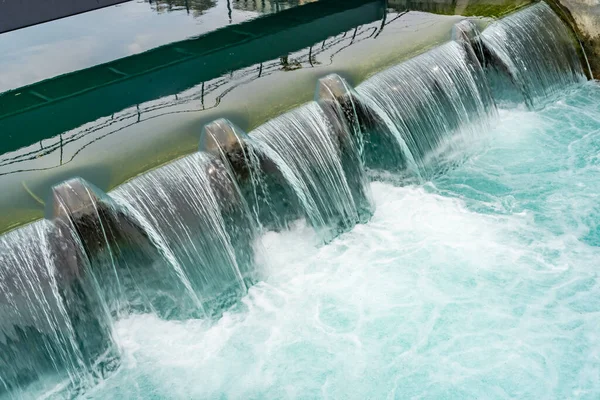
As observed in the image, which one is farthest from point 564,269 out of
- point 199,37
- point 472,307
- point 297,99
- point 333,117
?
point 199,37

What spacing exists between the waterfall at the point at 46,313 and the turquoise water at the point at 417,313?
13.5 inches

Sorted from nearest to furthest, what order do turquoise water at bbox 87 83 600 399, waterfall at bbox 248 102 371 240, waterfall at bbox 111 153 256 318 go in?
turquoise water at bbox 87 83 600 399 < waterfall at bbox 111 153 256 318 < waterfall at bbox 248 102 371 240

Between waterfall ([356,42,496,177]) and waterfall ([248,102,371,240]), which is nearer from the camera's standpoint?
waterfall ([248,102,371,240])

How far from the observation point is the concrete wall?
420 inches

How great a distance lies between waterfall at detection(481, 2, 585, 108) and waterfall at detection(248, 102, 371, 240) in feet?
11.1

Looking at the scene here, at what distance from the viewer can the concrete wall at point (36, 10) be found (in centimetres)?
1066

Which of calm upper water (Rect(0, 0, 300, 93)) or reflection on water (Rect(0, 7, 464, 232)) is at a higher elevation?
calm upper water (Rect(0, 0, 300, 93))

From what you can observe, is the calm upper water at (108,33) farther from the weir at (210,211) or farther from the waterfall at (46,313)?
the waterfall at (46,313)

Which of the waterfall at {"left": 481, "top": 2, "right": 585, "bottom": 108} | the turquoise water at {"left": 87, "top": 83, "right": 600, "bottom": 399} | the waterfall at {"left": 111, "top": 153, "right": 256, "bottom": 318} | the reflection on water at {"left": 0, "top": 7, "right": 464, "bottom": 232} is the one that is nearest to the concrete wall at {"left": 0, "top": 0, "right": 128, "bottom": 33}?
the reflection on water at {"left": 0, "top": 7, "right": 464, "bottom": 232}

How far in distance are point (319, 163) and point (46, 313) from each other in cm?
331

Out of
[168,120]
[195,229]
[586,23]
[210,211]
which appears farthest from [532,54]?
[195,229]

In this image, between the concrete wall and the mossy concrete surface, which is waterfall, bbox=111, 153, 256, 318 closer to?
the concrete wall

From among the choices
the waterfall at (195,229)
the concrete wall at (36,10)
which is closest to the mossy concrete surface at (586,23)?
the waterfall at (195,229)

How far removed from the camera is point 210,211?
6.53 metres
